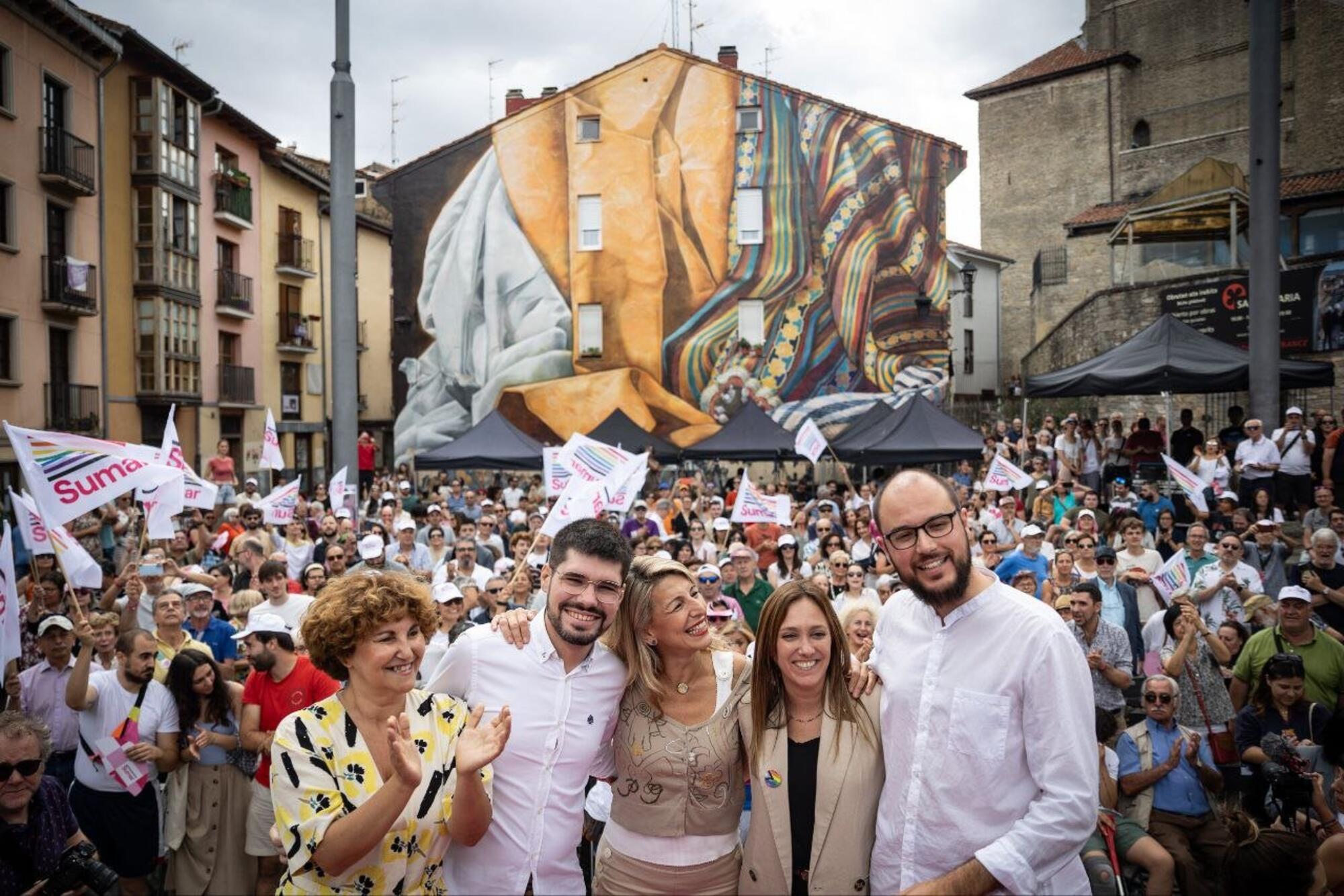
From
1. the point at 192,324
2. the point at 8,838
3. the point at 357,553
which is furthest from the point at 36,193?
the point at 8,838

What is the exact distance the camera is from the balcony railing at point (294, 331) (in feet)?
117

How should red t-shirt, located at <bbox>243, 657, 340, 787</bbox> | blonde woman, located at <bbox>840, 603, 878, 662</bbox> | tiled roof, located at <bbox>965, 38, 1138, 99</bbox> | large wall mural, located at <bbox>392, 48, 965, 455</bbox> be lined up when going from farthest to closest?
tiled roof, located at <bbox>965, 38, 1138, 99</bbox>
large wall mural, located at <bbox>392, 48, 965, 455</bbox>
blonde woman, located at <bbox>840, 603, 878, 662</bbox>
red t-shirt, located at <bbox>243, 657, 340, 787</bbox>

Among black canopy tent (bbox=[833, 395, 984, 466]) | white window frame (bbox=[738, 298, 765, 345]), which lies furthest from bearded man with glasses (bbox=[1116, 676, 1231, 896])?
white window frame (bbox=[738, 298, 765, 345])

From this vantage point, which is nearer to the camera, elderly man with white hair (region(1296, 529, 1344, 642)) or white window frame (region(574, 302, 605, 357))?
elderly man with white hair (region(1296, 529, 1344, 642))

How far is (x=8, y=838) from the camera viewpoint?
415 centimetres

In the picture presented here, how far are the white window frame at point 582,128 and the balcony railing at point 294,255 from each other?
13.0 metres

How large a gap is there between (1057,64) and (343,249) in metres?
38.9

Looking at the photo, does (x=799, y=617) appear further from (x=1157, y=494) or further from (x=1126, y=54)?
(x=1126, y=54)

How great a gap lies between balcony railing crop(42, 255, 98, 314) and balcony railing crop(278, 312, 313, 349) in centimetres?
1192

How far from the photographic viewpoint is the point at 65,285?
22.8 metres

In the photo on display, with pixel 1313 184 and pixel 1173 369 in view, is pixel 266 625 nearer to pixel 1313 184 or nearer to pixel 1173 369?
pixel 1173 369

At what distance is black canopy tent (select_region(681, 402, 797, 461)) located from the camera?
19484 millimetres

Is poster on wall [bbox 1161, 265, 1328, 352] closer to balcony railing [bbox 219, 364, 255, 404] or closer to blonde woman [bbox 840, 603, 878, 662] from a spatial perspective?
blonde woman [bbox 840, 603, 878, 662]

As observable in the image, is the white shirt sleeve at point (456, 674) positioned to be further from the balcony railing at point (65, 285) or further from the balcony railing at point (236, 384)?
the balcony railing at point (236, 384)
